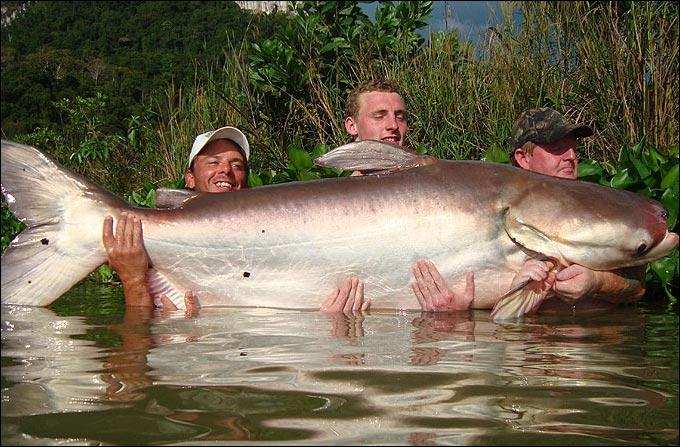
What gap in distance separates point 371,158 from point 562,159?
1.60 m

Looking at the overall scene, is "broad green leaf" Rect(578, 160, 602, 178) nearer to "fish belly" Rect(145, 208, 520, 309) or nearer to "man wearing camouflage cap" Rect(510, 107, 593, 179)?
"man wearing camouflage cap" Rect(510, 107, 593, 179)

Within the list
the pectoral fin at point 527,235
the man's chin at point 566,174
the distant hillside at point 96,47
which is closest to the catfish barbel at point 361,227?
the pectoral fin at point 527,235

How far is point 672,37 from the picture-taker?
6570 millimetres

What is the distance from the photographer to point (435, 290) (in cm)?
370

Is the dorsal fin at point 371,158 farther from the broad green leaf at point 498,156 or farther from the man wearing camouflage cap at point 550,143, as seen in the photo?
the broad green leaf at point 498,156

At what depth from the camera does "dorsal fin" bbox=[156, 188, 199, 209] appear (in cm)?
385

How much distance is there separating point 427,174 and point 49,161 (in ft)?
5.69

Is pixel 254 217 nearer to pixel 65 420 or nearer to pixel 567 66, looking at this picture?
pixel 65 420

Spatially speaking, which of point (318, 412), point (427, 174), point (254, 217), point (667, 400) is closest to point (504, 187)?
point (427, 174)

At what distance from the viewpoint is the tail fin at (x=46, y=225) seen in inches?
143

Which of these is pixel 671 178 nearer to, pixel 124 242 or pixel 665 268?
pixel 665 268

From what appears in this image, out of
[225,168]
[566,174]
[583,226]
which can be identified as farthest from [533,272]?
[225,168]

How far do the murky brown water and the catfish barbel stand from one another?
1.18 ft

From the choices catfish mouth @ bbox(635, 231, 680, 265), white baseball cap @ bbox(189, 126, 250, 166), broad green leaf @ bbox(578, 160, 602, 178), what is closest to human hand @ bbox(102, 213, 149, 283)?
white baseball cap @ bbox(189, 126, 250, 166)
